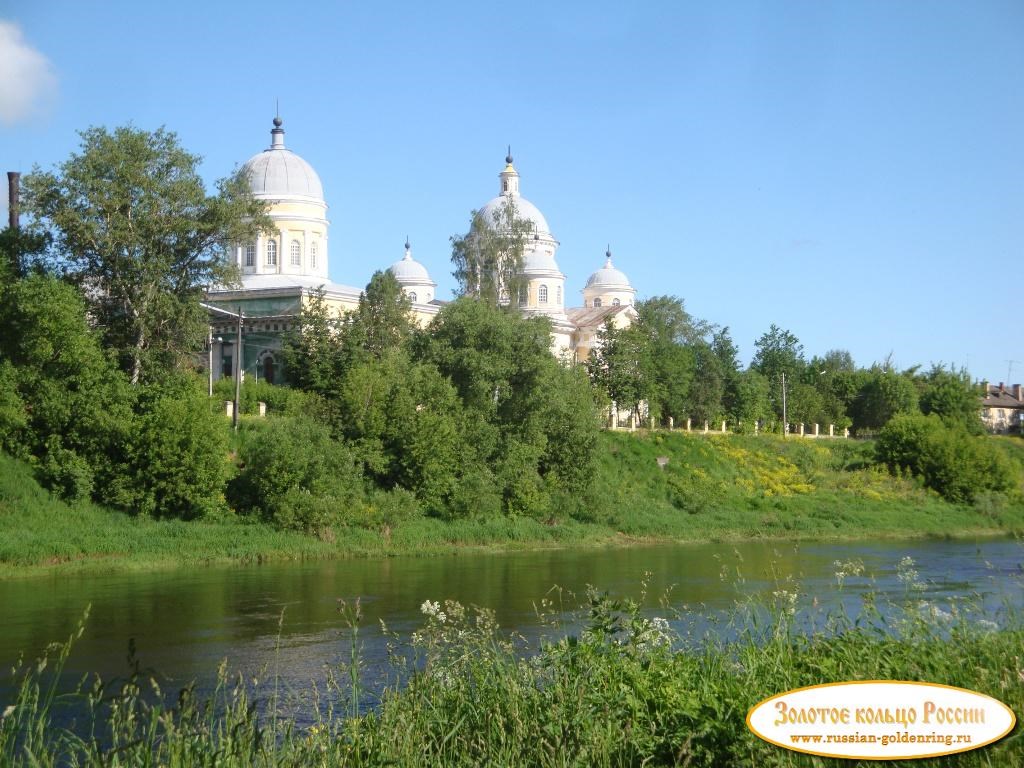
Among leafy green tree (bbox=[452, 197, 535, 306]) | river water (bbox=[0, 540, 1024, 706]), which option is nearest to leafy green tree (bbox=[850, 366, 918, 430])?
leafy green tree (bbox=[452, 197, 535, 306])

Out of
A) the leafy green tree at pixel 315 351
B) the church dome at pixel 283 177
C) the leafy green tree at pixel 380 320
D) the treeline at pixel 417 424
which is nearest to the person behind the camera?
the treeline at pixel 417 424

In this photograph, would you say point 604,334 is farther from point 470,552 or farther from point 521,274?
point 470,552

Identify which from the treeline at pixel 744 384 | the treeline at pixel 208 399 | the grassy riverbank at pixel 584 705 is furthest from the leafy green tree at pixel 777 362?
the grassy riverbank at pixel 584 705

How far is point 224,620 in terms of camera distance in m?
18.4

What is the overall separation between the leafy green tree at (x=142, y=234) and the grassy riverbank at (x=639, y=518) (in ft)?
17.8

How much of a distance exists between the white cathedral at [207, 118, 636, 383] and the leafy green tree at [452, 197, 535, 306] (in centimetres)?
91

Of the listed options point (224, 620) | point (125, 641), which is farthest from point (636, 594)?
point (125, 641)

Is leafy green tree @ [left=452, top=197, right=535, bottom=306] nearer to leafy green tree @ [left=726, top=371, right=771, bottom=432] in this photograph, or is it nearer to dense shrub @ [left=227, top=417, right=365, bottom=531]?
dense shrub @ [left=227, top=417, right=365, bottom=531]

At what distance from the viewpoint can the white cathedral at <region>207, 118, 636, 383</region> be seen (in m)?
44.2

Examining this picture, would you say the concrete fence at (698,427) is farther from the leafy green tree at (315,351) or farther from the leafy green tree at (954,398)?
the leafy green tree at (315,351)

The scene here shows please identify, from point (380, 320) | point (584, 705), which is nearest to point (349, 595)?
point (584, 705)

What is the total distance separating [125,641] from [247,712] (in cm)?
1132

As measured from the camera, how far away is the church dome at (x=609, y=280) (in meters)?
74.1

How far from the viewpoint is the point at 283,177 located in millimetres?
48625
